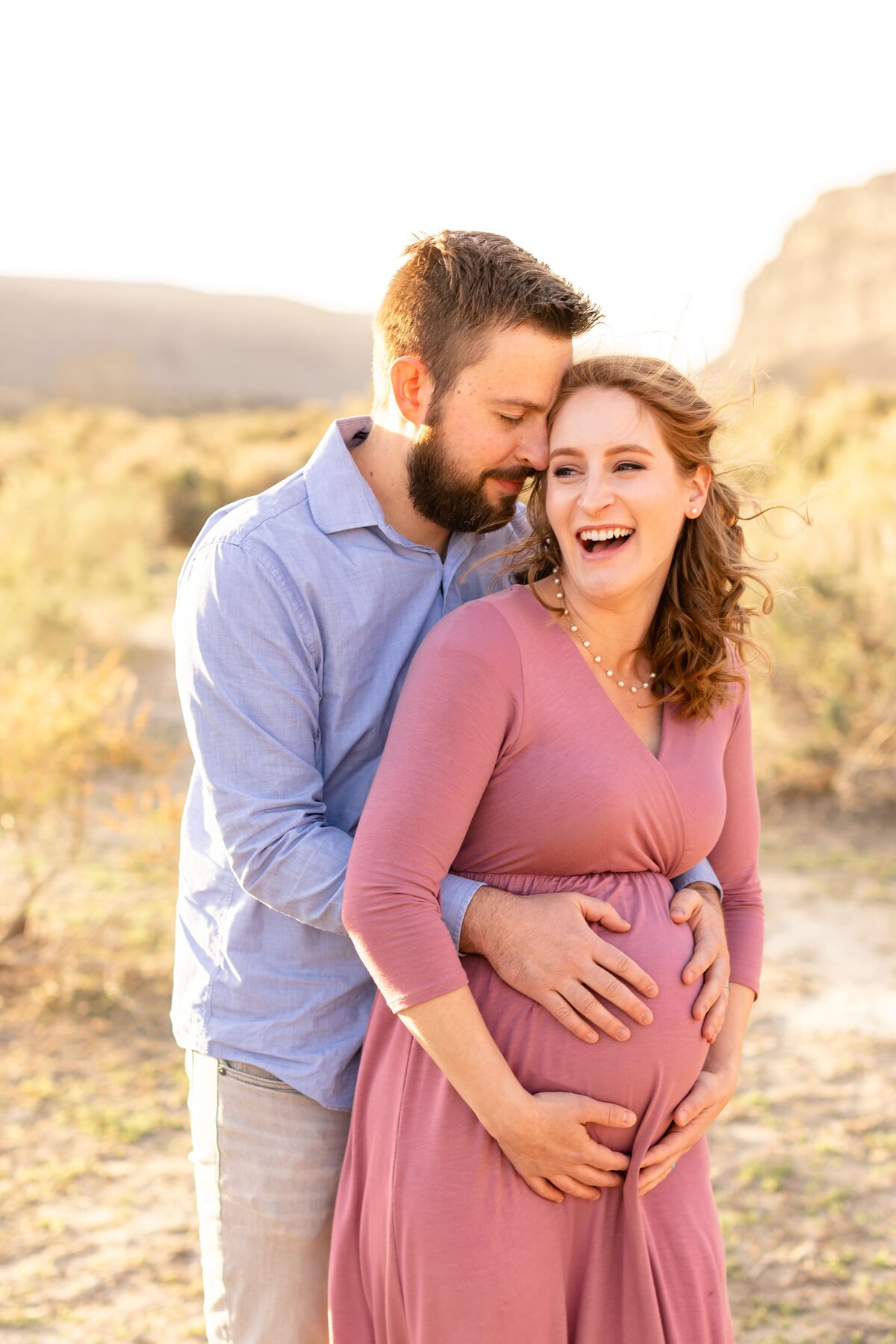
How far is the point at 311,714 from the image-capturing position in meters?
1.94

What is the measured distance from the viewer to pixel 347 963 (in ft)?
6.64

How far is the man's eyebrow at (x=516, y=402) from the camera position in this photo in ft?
6.75

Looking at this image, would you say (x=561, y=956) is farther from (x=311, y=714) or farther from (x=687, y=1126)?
(x=311, y=714)

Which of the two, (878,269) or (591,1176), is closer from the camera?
(591,1176)

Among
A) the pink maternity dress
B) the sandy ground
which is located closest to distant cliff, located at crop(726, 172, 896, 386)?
the sandy ground

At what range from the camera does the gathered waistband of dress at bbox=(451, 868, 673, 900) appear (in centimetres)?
184

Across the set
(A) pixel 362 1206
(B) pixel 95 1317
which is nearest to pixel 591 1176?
(A) pixel 362 1206

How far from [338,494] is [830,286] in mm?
64458

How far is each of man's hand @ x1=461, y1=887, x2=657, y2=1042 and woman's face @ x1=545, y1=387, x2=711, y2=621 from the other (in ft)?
1.72

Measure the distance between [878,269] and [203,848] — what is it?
6392 cm

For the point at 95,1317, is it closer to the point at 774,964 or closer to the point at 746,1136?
the point at 746,1136

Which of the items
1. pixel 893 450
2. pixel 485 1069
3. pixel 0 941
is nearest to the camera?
pixel 485 1069

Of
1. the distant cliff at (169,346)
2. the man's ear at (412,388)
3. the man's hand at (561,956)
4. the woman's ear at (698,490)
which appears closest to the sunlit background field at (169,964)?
the woman's ear at (698,490)

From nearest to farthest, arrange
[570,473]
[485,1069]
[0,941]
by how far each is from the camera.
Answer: [485,1069] < [570,473] < [0,941]
